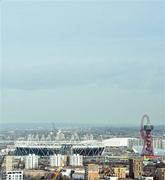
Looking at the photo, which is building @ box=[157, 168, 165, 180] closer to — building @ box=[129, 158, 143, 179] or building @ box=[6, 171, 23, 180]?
building @ box=[129, 158, 143, 179]

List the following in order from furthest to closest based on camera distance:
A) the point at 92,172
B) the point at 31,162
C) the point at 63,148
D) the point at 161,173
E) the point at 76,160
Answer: the point at 63,148 → the point at 76,160 → the point at 31,162 → the point at 92,172 → the point at 161,173

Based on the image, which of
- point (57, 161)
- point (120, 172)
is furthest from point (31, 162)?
point (120, 172)

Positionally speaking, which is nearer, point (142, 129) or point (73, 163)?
point (73, 163)

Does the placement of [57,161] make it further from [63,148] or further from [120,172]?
[63,148]

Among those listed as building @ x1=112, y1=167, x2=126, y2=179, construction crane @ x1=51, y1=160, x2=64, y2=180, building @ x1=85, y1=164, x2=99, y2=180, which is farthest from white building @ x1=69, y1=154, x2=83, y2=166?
building @ x1=112, y1=167, x2=126, y2=179

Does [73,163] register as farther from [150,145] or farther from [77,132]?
[150,145]

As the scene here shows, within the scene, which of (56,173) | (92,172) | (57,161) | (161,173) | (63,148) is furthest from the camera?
(63,148)

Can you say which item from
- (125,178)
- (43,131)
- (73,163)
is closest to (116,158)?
(73,163)
